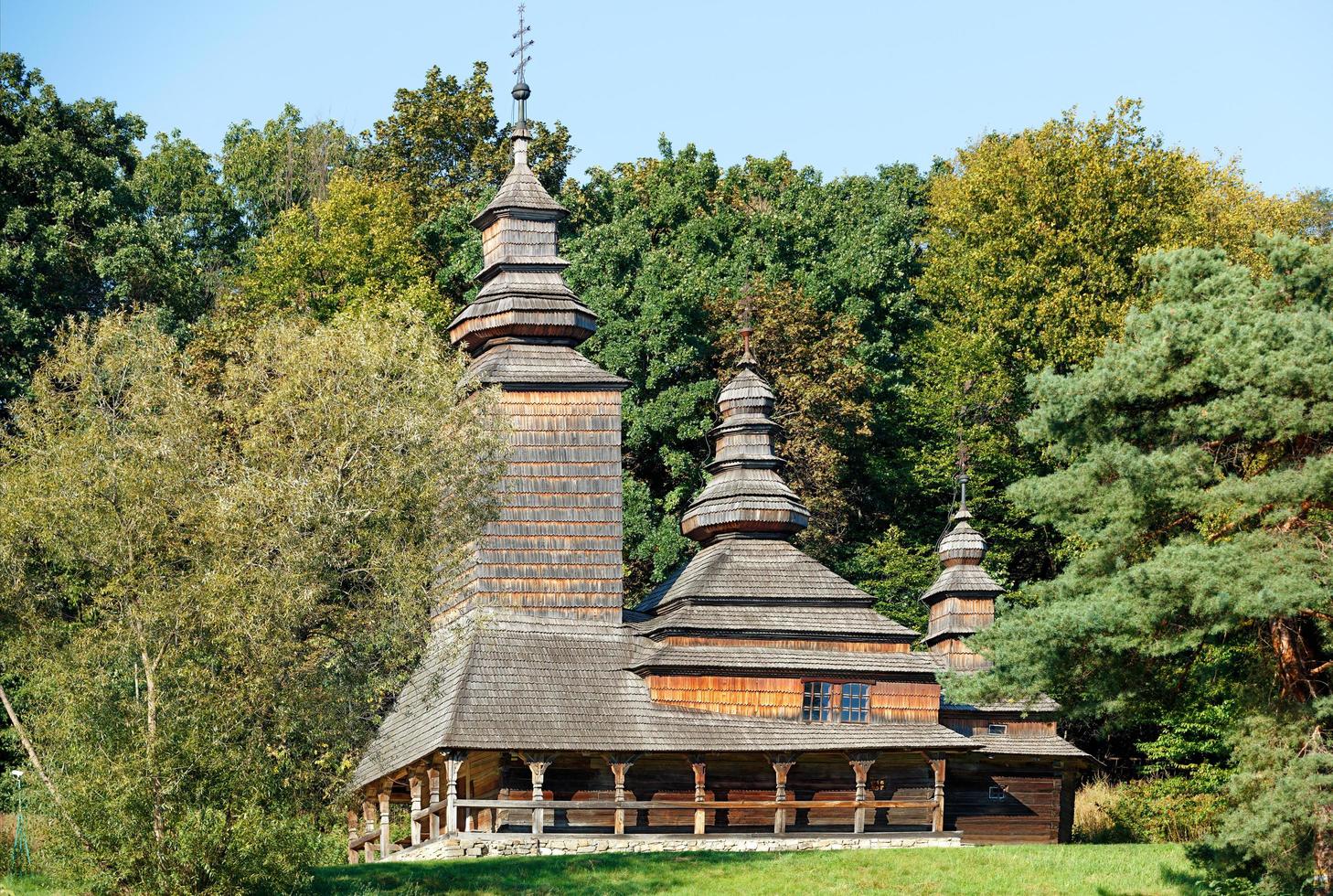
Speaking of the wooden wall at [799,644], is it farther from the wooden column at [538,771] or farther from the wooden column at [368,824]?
the wooden column at [368,824]

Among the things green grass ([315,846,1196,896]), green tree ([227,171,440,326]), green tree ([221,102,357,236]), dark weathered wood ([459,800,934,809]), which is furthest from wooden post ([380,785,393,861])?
green tree ([221,102,357,236])

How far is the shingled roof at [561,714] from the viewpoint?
34.3 metres

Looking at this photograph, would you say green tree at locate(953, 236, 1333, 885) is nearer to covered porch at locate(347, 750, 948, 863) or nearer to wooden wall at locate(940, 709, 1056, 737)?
covered porch at locate(347, 750, 948, 863)

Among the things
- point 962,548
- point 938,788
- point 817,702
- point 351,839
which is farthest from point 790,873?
point 962,548

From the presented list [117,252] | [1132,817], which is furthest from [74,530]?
[1132,817]

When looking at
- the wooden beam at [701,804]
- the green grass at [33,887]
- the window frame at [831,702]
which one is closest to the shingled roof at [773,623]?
the window frame at [831,702]

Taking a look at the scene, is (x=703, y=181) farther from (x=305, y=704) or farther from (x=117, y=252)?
(x=305, y=704)

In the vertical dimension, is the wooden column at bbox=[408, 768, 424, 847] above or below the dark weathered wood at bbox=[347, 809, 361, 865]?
above

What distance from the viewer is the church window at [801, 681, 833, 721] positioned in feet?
121

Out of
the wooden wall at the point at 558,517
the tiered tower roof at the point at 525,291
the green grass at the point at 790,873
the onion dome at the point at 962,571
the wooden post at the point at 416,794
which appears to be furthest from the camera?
the onion dome at the point at 962,571

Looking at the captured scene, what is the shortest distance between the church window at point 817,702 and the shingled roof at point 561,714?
0.28 m

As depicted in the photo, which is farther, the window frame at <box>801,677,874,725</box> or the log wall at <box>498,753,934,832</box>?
the window frame at <box>801,677,874,725</box>

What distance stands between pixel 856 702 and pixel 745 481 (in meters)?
5.97

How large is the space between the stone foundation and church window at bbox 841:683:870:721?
2565mm
